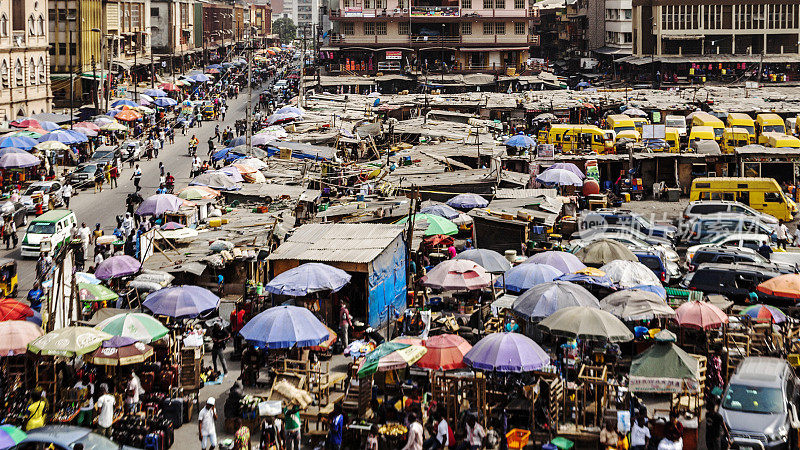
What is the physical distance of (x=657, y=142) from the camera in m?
44.7

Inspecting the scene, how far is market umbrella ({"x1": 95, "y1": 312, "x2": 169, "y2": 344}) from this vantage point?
19.2m

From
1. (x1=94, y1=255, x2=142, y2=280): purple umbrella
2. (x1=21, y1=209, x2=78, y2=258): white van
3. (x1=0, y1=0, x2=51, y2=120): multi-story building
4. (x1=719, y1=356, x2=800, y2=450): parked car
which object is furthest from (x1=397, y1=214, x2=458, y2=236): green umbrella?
(x1=0, y1=0, x2=51, y2=120): multi-story building

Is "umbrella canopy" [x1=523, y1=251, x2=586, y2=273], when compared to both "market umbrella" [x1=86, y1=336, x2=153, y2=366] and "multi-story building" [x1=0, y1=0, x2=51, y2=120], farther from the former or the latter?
"multi-story building" [x1=0, y1=0, x2=51, y2=120]

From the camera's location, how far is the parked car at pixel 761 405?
15797 mm

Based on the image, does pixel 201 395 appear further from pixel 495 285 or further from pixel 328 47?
pixel 328 47

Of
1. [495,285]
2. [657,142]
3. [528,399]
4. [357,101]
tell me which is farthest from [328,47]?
[528,399]

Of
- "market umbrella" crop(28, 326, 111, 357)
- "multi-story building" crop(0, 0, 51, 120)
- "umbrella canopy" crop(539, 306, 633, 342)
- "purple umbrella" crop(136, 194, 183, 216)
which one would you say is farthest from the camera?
"multi-story building" crop(0, 0, 51, 120)

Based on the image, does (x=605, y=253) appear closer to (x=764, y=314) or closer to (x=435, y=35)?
(x=764, y=314)

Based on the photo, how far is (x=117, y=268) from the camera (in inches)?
Result: 1003

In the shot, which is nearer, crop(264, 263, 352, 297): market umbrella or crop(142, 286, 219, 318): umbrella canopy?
crop(142, 286, 219, 318): umbrella canopy

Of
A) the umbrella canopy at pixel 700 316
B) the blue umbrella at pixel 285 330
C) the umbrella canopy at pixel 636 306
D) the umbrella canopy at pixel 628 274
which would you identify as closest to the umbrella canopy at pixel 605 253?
the umbrella canopy at pixel 628 274

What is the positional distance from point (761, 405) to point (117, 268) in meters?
15.9

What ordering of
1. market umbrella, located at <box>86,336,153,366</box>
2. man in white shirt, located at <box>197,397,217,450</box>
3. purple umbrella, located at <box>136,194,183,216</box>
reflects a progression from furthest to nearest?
purple umbrella, located at <box>136,194,183,216</box> < market umbrella, located at <box>86,336,153,366</box> < man in white shirt, located at <box>197,397,217,450</box>

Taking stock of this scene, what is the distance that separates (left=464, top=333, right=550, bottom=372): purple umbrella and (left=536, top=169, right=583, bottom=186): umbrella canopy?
20.5m
